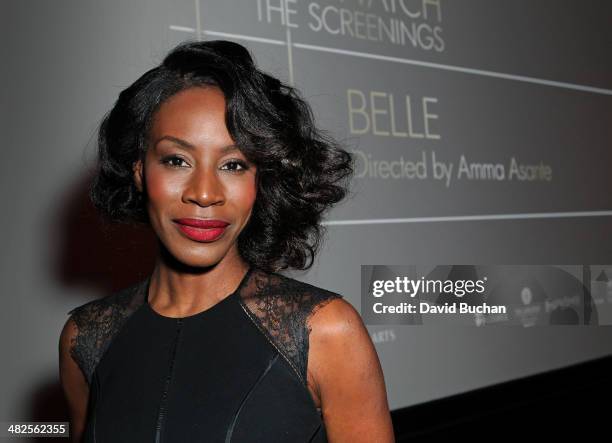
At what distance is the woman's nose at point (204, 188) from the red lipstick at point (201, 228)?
0.11 feet

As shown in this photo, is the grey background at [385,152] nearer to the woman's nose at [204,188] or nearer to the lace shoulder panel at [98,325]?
the lace shoulder panel at [98,325]

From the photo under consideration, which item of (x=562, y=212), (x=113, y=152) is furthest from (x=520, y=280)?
(x=113, y=152)

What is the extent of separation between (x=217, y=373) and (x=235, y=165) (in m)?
0.36

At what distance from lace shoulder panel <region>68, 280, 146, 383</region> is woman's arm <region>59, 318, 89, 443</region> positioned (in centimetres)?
2

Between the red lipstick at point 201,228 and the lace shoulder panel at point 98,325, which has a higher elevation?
the red lipstick at point 201,228

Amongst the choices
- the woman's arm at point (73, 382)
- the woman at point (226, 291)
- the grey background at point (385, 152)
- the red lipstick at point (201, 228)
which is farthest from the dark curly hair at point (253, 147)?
the grey background at point (385, 152)

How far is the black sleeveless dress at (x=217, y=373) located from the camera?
1.32 metres

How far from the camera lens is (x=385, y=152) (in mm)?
2990

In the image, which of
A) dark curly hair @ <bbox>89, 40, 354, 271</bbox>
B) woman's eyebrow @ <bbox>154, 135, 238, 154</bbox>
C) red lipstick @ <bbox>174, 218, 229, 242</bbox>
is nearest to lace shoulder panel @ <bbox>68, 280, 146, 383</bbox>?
dark curly hair @ <bbox>89, 40, 354, 271</bbox>

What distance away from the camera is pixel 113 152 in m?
1.48

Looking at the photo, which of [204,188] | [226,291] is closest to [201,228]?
[204,188]

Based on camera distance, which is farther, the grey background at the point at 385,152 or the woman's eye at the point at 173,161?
the grey background at the point at 385,152

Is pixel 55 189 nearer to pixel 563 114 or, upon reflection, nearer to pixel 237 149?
pixel 237 149

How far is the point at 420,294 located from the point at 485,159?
0.72 meters
